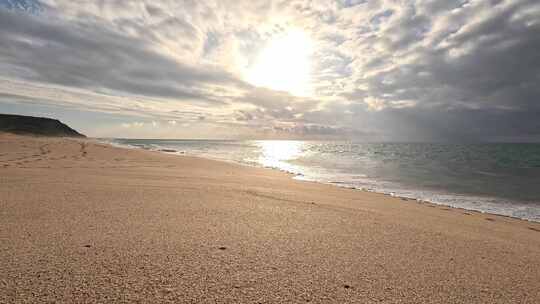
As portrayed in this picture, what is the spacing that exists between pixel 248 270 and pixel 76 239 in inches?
89.9

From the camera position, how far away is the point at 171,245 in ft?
10.9

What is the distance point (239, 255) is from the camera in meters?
3.16

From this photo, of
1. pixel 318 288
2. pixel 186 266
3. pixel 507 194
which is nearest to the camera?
pixel 318 288

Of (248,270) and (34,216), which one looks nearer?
(248,270)

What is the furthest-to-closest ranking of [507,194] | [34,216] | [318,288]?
1. [507,194]
2. [34,216]
3. [318,288]

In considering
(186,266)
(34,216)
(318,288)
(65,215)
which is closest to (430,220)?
(318,288)

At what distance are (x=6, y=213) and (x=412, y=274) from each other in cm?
597

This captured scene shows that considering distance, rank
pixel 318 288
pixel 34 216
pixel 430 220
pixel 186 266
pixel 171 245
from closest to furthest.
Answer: pixel 318 288
pixel 186 266
pixel 171 245
pixel 34 216
pixel 430 220

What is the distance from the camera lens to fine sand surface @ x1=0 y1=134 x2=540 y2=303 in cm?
240

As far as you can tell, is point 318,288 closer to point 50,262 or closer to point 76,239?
point 50,262

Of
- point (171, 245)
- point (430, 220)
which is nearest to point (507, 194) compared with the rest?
point (430, 220)

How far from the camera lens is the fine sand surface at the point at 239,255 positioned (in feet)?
7.88

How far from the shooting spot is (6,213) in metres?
4.18

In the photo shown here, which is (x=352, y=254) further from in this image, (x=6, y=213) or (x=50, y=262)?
(x=6, y=213)
